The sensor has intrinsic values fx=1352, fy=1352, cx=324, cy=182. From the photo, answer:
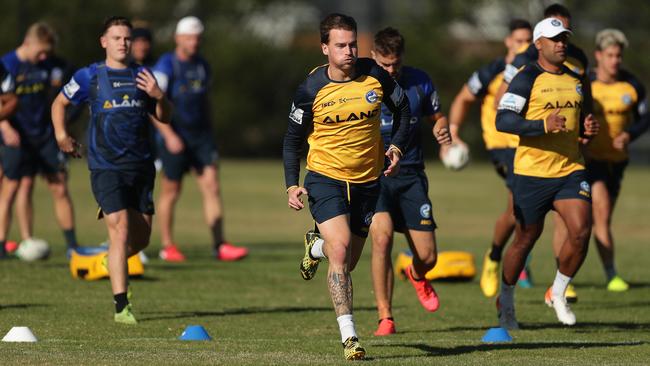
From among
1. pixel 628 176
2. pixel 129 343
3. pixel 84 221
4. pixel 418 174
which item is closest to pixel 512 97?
pixel 418 174

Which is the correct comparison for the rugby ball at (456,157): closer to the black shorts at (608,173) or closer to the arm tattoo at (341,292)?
the black shorts at (608,173)

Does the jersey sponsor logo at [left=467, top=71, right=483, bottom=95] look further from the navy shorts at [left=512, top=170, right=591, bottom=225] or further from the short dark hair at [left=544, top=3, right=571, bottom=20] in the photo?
the navy shorts at [left=512, top=170, right=591, bottom=225]

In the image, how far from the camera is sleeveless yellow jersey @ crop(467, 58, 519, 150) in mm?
13562

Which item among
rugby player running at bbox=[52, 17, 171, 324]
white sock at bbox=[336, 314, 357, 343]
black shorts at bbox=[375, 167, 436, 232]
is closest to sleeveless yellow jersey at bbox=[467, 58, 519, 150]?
black shorts at bbox=[375, 167, 436, 232]

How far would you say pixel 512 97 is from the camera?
35.0 feet

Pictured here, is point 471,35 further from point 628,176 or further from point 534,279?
point 534,279

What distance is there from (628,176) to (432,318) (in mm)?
29405

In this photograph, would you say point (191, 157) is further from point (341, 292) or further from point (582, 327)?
point (341, 292)

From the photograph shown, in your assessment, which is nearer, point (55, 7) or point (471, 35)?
point (55, 7)

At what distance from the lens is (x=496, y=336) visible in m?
10.1

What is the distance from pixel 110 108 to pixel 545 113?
3548mm

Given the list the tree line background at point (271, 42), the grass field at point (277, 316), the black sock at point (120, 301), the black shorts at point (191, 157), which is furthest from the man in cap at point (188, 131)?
the tree line background at point (271, 42)

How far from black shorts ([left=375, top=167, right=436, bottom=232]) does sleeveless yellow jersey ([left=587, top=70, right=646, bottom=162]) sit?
3639 mm

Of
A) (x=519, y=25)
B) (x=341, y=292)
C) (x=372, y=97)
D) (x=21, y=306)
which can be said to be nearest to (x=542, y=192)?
(x=372, y=97)
